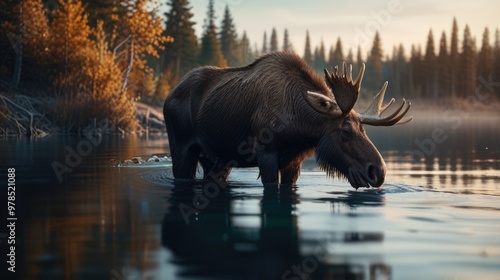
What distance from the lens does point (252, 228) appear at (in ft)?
28.0

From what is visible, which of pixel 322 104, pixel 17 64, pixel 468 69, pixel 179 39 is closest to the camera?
pixel 322 104

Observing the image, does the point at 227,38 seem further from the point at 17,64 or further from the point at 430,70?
the point at 17,64

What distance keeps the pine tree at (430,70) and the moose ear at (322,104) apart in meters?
123

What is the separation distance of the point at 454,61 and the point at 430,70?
446cm

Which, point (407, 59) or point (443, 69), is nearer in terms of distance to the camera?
point (443, 69)

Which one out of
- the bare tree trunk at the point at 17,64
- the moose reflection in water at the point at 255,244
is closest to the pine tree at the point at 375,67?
the bare tree trunk at the point at 17,64

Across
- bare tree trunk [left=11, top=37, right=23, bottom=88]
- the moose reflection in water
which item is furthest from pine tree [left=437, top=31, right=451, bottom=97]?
the moose reflection in water

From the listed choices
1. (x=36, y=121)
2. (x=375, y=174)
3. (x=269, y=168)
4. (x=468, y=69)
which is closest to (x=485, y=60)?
(x=468, y=69)

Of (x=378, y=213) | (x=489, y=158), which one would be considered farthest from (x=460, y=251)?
(x=489, y=158)

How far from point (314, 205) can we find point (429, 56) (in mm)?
127576

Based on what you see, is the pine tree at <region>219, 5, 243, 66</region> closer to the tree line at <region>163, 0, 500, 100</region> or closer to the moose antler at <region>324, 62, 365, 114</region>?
the tree line at <region>163, 0, 500, 100</region>

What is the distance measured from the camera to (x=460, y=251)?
23.7ft

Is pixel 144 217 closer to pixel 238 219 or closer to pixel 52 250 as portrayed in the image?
pixel 238 219

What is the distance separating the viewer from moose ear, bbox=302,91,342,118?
1223 cm
